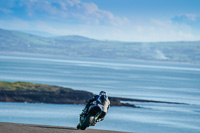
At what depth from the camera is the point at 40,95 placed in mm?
72500

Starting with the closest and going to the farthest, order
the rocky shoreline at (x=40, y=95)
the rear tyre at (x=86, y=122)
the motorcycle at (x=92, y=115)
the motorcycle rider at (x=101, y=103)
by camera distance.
Result: 1. the rear tyre at (x=86, y=122)
2. the motorcycle at (x=92, y=115)
3. the motorcycle rider at (x=101, y=103)
4. the rocky shoreline at (x=40, y=95)

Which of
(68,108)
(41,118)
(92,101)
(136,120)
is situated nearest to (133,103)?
(68,108)

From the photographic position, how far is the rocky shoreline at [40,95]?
69.5 m

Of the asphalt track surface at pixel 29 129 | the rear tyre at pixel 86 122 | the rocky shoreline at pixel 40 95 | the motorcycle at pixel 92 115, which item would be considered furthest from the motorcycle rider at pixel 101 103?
the rocky shoreline at pixel 40 95

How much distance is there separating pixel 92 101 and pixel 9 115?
4122cm

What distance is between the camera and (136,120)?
5962 cm

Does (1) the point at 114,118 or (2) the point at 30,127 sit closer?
(2) the point at 30,127

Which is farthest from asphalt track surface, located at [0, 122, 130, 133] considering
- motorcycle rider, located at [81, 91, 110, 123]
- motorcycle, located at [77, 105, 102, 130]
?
motorcycle rider, located at [81, 91, 110, 123]

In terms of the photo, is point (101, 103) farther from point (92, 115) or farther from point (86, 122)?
point (86, 122)

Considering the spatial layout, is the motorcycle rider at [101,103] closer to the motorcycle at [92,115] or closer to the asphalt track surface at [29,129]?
the motorcycle at [92,115]

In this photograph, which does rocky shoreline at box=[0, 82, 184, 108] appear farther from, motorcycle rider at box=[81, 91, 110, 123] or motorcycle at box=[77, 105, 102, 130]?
motorcycle at box=[77, 105, 102, 130]

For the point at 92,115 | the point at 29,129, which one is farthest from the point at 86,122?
the point at 29,129

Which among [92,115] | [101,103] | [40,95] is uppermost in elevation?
[101,103]

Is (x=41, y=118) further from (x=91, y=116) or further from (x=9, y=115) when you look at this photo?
(x=91, y=116)
